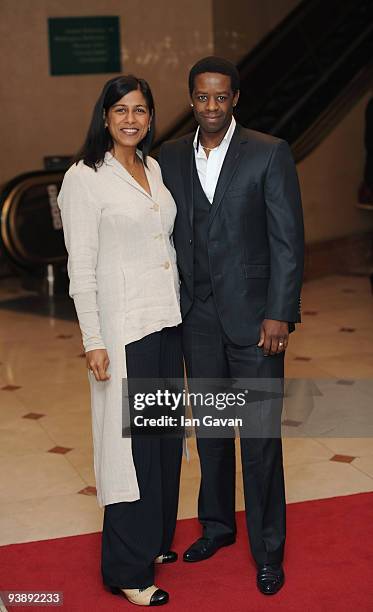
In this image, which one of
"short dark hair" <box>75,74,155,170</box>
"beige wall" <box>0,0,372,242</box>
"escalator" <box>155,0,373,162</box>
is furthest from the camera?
"beige wall" <box>0,0,372,242</box>

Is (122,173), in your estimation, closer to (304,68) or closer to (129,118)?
(129,118)

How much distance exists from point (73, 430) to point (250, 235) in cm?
250

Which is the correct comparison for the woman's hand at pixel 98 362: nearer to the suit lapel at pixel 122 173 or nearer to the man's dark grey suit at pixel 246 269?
the man's dark grey suit at pixel 246 269

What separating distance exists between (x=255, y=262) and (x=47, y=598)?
142 cm

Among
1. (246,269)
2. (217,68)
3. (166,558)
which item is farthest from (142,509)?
(217,68)

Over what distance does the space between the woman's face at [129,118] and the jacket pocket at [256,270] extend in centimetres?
60

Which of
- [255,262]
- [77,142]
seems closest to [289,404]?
[255,262]

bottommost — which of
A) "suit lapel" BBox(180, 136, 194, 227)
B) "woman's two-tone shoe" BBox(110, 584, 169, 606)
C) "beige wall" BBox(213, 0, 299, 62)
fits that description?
"woman's two-tone shoe" BBox(110, 584, 169, 606)

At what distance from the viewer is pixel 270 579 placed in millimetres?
3811

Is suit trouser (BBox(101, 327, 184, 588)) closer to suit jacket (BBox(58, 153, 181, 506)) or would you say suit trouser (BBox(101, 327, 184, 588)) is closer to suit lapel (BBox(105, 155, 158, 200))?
suit jacket (BBox(58, 153, 181, 506))

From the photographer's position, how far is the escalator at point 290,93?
9383mm

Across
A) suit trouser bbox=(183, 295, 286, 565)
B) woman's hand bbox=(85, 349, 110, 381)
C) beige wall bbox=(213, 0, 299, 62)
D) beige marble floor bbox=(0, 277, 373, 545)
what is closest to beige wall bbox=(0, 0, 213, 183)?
beige wall bbox=(213, 0, 299, 62)

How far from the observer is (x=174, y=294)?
3721mm

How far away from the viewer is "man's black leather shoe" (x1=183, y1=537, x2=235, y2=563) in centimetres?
409
